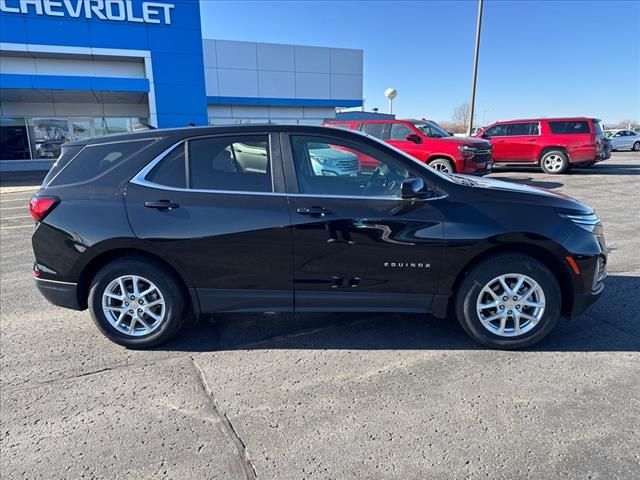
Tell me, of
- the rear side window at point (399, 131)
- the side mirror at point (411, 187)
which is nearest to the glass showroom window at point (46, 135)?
the rear side window at point (399, 131)

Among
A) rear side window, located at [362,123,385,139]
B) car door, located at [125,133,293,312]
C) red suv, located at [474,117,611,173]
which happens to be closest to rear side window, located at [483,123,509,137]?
red suv, located at [474,117,611,173]

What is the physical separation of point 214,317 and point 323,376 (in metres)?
1.49

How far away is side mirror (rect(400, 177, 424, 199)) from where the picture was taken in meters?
3.05

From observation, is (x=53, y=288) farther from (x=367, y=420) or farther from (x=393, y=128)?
(x=393, y=128)

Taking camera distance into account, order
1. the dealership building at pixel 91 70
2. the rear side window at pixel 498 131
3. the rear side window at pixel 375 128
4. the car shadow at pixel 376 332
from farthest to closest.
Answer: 1. the dealership building at pixel 91 70
2. the rear side window at pixel 498 131
3. the rear side window at pixel 375 128
4. the car shadow at pixel 376 332

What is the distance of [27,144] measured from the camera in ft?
71.9

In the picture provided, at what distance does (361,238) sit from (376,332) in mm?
979

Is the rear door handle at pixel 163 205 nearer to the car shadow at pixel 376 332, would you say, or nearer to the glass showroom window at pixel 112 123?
the car shadow at pixel 376 332

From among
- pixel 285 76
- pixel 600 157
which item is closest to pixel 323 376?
pixel 600 157

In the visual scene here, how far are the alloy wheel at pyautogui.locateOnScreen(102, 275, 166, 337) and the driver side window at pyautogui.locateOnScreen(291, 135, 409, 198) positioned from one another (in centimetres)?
148

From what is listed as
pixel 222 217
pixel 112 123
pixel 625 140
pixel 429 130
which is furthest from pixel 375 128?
pixel 625 140

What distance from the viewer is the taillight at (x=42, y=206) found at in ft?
10.9

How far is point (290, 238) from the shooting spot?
3201 millimetres

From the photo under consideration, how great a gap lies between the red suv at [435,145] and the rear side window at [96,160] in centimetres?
829
